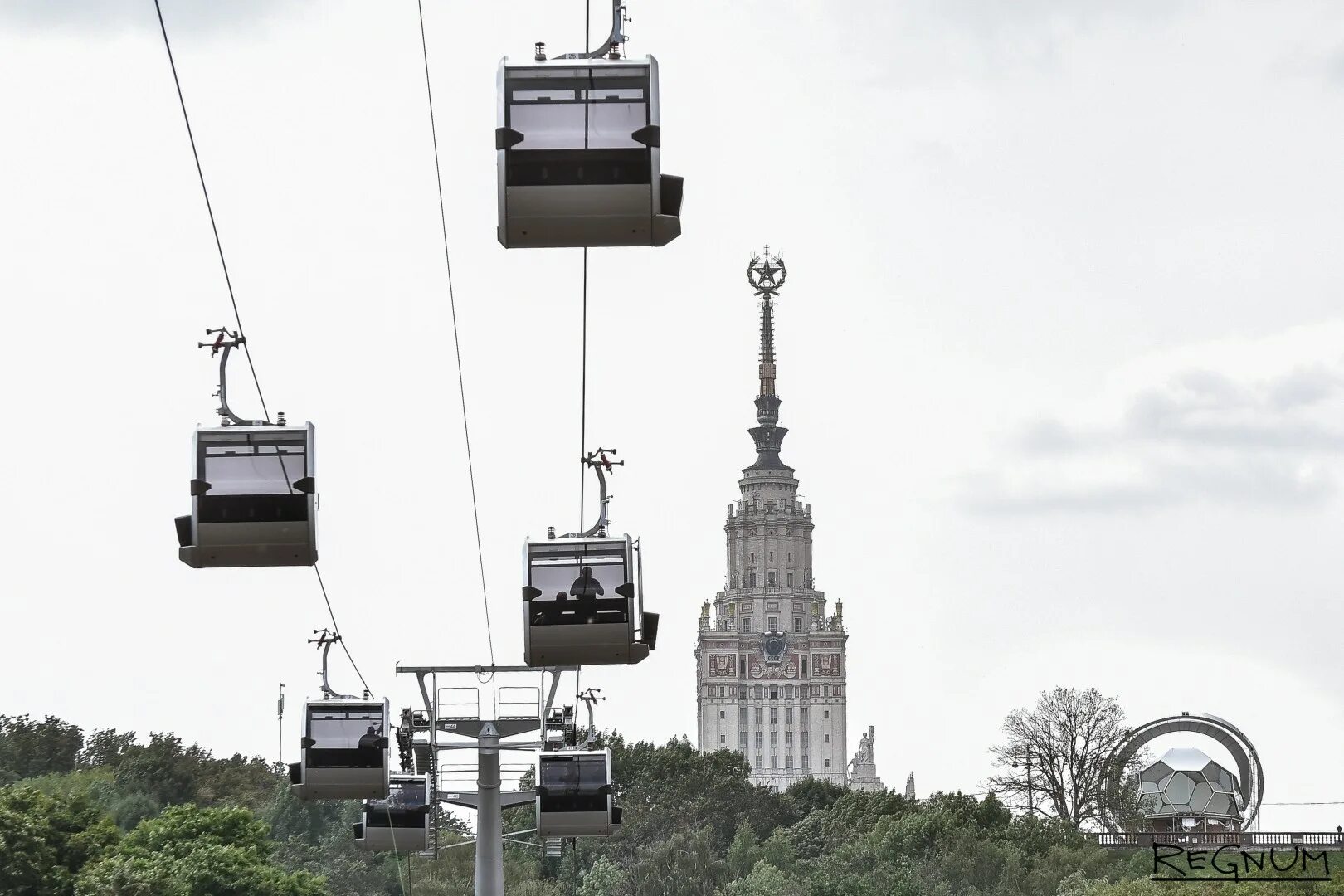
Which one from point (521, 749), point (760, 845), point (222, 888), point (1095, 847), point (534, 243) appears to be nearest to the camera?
point (534, 243)

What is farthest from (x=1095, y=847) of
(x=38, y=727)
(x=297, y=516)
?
(x=297, y=516)

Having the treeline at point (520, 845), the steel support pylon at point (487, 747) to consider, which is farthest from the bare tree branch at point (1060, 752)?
the steel support pylon at point (487, 747)

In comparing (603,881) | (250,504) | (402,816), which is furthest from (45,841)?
(603,881)

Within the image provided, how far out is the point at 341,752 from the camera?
50.1m

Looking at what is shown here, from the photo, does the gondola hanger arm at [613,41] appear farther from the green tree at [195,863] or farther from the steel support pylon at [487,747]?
the green tree at [195,863]

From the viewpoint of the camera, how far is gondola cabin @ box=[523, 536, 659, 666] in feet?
105

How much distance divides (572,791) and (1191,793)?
5357 centimetres

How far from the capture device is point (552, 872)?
129000 millimetres

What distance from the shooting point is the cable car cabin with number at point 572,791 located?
186ft

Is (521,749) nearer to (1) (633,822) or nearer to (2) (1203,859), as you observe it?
(2) (1203,859)

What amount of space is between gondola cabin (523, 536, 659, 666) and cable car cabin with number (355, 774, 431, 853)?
26.6m

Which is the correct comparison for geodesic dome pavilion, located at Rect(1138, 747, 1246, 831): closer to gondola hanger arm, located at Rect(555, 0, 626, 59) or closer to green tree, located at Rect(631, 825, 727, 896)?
green tree, located at Rect(631, 825, 727, 896)

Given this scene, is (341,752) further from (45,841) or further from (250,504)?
(45,841)

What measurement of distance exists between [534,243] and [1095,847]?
94092mm
